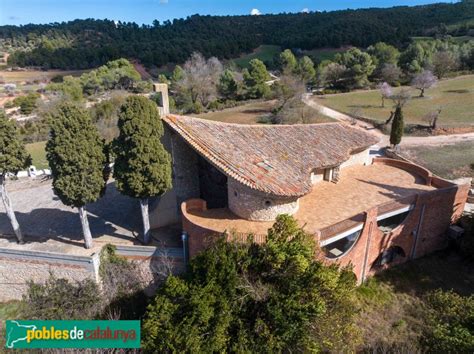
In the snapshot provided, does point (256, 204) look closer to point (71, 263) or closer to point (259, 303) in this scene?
point (259, 303)

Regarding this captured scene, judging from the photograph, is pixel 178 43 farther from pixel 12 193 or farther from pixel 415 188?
pixel 415 188

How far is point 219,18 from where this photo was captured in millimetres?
177000

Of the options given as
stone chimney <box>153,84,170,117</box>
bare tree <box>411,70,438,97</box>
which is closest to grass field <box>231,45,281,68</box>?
bare tree <box>411,70,438,97</box>

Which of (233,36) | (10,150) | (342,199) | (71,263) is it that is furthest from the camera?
(233,36)

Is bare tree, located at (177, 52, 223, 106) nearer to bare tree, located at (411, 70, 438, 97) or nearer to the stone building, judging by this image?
bare tree, located at (411, 70, 438, 97)

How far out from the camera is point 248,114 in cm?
6212

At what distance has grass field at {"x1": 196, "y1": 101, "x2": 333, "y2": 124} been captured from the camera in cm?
5521

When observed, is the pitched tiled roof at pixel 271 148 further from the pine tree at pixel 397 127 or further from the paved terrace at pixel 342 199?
the pine tree at pixel 397 127

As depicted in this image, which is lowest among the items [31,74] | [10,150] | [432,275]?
[432,275]

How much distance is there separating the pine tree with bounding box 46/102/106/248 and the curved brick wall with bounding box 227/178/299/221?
25.6ft

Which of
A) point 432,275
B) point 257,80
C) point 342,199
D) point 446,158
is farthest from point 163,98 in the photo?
point 257,80

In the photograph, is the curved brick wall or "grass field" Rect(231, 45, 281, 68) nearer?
the curved brick wall

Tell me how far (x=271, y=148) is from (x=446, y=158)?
2676cm

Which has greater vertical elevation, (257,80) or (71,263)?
(257,80)
